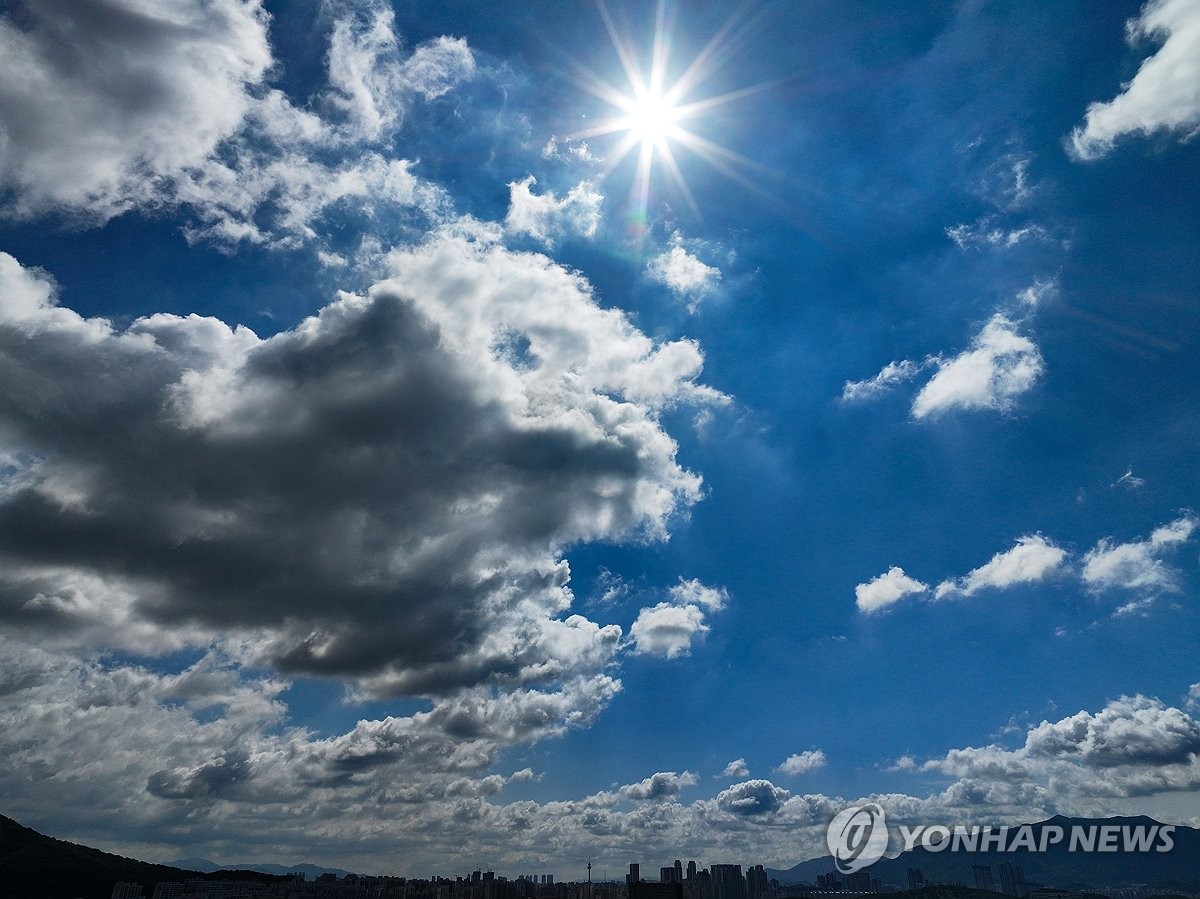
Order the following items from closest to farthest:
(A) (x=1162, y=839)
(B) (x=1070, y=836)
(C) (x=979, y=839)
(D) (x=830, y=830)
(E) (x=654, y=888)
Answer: (A) (x=1162, y=839) < (B) (x=1070, y=836) < (D) (x=830, y=830) < (C) (x=979, y=839) < (E) (x=654, y=888)

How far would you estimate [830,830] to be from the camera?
13088cm

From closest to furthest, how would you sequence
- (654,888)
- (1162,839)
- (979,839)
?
(1162,839)
(979,839)
(654,888)

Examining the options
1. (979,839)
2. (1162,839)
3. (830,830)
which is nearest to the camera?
(1162,839)

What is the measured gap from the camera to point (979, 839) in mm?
140625

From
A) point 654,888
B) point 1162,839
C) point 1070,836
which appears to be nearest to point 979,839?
point 1070,836

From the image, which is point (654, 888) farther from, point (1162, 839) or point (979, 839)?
point (1162, 839)

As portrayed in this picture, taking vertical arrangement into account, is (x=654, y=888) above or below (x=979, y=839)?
below

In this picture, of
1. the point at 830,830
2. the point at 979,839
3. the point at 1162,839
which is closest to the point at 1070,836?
the point at 1162,839

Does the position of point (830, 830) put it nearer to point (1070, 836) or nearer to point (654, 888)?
point (1070, 836)

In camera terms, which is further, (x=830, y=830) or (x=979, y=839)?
(x=979, y=839)

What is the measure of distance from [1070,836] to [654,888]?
339ft

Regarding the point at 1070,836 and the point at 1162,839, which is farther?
the point at 1070,836

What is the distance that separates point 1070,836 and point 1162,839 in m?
13.5

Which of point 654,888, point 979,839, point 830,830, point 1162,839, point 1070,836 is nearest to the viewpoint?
point 1162,839
